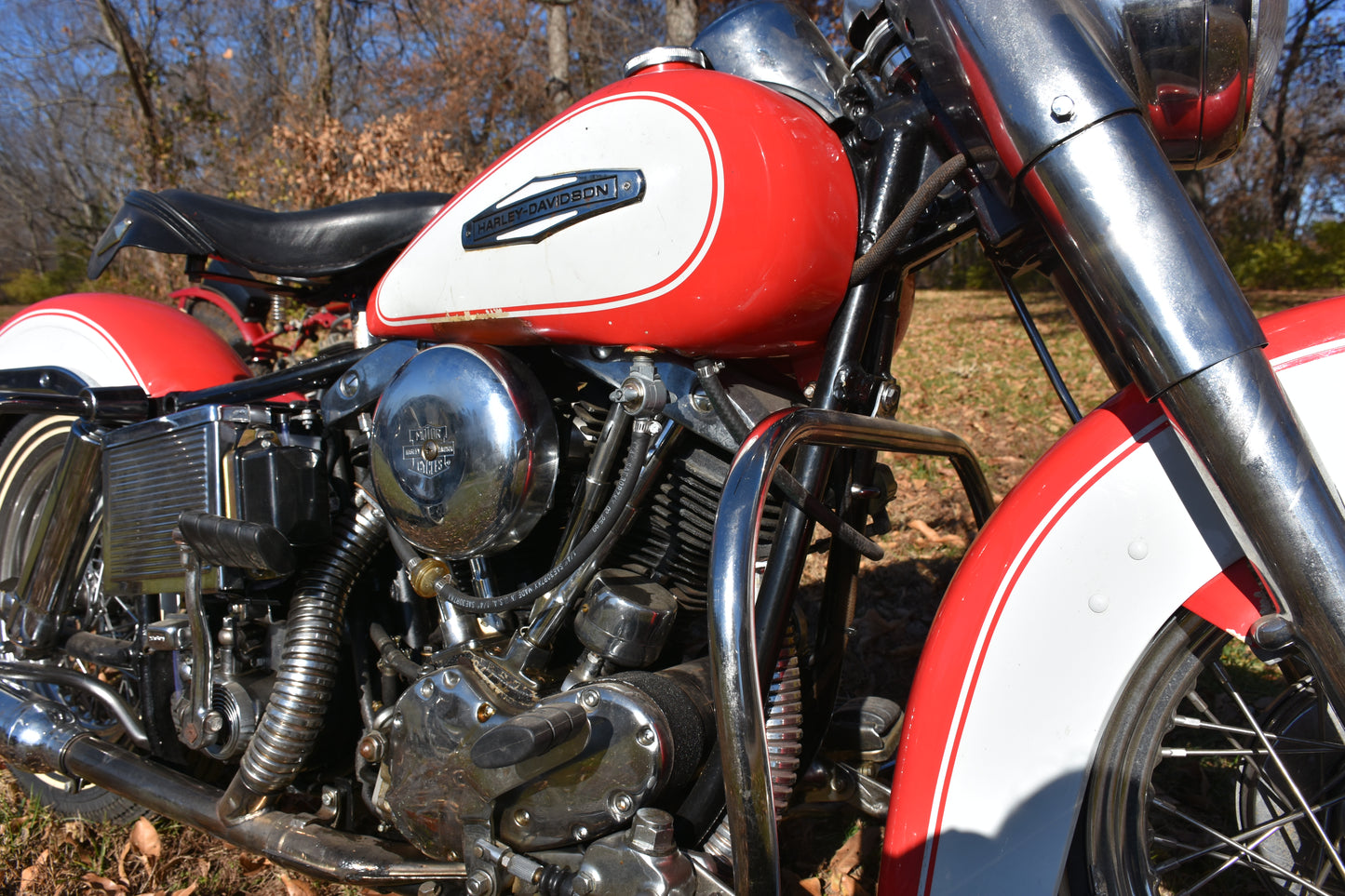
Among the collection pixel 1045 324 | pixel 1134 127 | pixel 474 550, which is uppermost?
pixel 1134 127

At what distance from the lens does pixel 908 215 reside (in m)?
1.19

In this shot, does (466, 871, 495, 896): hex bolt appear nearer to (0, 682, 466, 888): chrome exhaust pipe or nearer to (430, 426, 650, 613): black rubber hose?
(0, 682, 466, 888): chrome exhaust pipe

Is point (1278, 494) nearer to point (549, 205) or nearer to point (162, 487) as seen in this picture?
point (549, 205)

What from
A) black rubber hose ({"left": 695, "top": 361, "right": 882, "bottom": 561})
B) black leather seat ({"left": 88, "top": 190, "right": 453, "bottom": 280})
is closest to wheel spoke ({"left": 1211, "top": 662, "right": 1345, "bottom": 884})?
black rubber hose ({"left": 695, "top": 361, "right": 882, "bottom": 561})

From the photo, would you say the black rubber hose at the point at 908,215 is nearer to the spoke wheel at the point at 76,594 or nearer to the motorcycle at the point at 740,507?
the motorcycle at the point at 740,507

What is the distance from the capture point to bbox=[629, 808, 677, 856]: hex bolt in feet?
3.91

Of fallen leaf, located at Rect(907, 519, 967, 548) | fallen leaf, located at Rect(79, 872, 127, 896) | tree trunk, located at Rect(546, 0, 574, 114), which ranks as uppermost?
tree trunk, located at Rect(546, 0, 574, 114)

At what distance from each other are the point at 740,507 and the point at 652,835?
19.3 inches

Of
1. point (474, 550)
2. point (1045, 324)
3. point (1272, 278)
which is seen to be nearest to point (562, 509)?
point (474, 550)

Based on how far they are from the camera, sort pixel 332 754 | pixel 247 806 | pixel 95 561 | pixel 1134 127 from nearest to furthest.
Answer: pixel 1134 127 → pixel 247 806 → pixel 332 754 → pixel 95 561

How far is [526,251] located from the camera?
1.36 metres

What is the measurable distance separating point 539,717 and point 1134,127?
1.04m

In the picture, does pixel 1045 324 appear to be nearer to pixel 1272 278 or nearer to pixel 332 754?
pixel 1272 278

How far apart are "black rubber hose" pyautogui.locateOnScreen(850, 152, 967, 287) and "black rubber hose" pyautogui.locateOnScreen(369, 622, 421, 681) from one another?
1006mm
